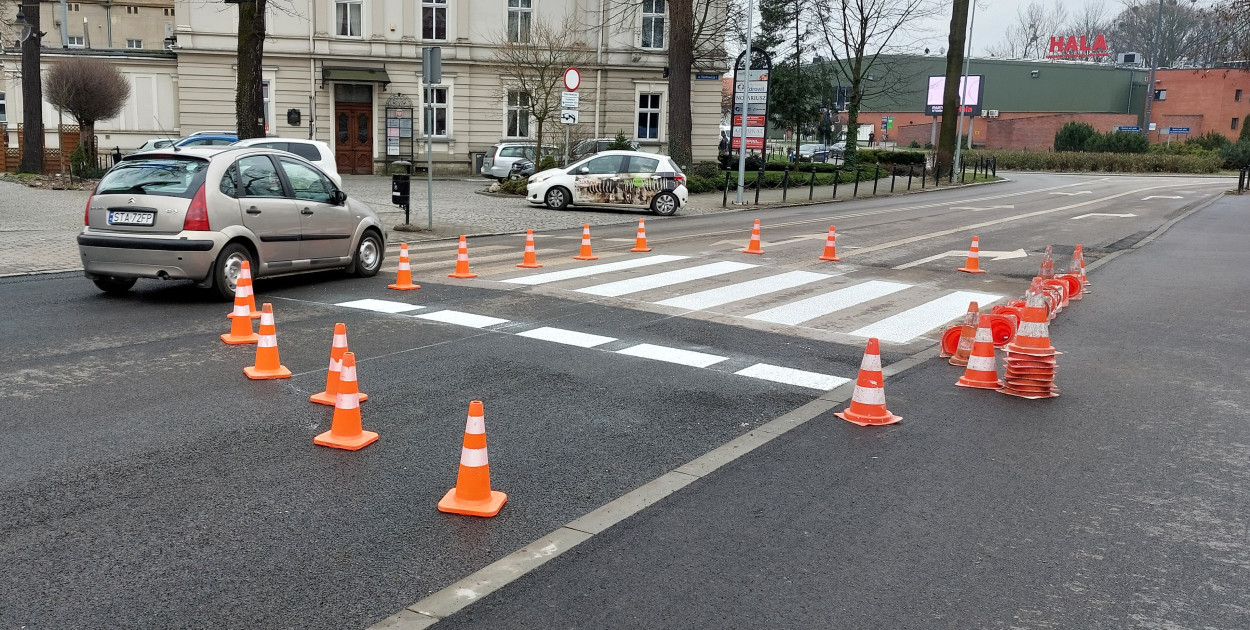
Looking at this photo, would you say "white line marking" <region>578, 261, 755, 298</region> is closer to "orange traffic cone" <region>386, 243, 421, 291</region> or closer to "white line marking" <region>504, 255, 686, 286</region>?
"white line marking" <region>504, 255, 686, 286</region>

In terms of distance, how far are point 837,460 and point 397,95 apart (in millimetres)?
36723

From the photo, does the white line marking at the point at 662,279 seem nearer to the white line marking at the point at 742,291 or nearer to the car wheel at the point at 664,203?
the white line marking at the point at 742,291

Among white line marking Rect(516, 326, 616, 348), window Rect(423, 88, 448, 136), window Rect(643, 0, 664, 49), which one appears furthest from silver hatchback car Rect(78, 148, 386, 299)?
window Rect(643, 0, 664, 49)

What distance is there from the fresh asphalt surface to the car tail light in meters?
0.80

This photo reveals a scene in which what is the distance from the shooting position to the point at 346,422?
584 centimetres

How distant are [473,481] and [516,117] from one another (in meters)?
38.2

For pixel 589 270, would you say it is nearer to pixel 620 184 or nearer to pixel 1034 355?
pixel 1034 355

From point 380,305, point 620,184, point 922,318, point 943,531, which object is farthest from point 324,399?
point 620,184

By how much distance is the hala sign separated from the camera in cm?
9531

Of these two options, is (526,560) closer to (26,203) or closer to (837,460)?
(837,460)

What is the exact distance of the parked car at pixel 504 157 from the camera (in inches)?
1448

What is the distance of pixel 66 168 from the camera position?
37188mm

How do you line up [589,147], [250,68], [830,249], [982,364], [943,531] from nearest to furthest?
[943,531]
[982,364]
[830,249]
[250,68]
[589,147]

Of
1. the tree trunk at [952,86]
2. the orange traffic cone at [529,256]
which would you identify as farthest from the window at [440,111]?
the orange traffic cone at [529,256]
